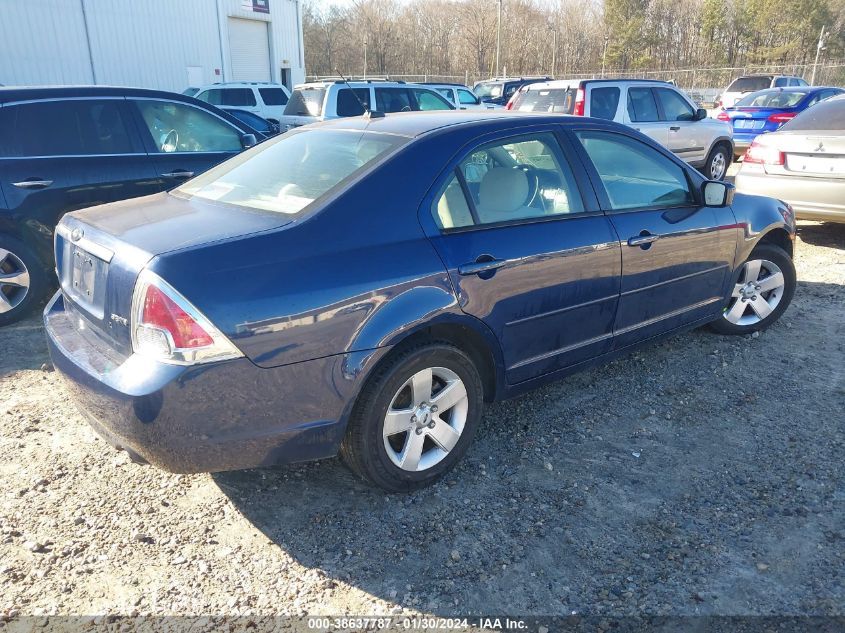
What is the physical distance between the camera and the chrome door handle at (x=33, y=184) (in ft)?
15.9

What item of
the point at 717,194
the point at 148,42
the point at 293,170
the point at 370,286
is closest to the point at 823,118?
the point at 717,194

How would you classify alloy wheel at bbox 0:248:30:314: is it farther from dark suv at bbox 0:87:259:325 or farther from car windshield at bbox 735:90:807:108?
car windshield at bbox 735:90:807:108

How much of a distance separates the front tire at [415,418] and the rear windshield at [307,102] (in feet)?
28.8

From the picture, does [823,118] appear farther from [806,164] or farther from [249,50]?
[249,50]

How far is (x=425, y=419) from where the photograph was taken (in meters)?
2.91

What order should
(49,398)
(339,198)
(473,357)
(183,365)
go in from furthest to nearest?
(49,398)
(473,357)
(339,198)
(183,365)

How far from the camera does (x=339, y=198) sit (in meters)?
2.67

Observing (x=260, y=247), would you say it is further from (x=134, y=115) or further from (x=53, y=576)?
(x=134, y=115)

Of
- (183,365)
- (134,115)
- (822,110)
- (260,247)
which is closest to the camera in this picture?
(183,365)

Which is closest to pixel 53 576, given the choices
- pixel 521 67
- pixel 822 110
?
pixel 822 110

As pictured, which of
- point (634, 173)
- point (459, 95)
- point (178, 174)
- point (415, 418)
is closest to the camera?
point (415, 418)

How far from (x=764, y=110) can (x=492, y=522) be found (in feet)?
43.2

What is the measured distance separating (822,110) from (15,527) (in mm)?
8546

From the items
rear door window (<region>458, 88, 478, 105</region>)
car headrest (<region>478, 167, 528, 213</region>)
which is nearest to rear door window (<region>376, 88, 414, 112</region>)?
rear door window (<region>458, 88, 478, 105</region>)
